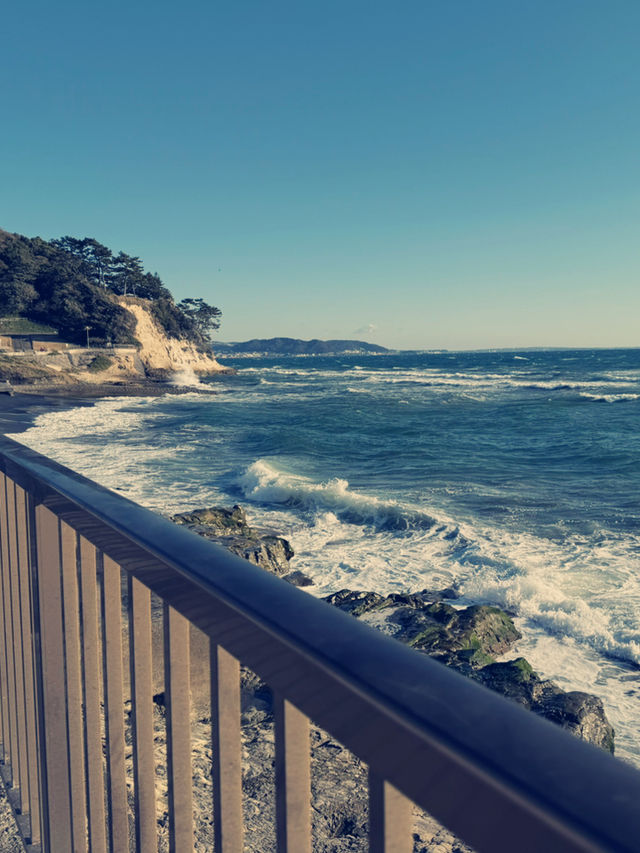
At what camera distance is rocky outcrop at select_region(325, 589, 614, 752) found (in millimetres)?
5203

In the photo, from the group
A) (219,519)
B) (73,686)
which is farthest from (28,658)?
(219,519)

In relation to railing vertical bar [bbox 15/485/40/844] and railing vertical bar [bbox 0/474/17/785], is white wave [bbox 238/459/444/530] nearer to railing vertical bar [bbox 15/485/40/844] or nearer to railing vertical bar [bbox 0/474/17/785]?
railing vertical bar [bbox 0/474/17/785]

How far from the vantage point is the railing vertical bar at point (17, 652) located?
207cm

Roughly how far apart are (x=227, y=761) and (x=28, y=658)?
1.39m

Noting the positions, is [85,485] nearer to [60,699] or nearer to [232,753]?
[60,699]

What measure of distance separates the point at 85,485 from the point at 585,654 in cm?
700

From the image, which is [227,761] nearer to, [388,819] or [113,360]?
[388,819]

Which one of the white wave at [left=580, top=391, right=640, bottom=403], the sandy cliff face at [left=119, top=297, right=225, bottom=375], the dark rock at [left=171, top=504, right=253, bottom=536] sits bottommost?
the dark rock at [left=171, top=504, right=253, bottom=536]

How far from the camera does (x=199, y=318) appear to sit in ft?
324

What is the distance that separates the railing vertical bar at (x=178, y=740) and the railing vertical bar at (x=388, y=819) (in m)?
0.53

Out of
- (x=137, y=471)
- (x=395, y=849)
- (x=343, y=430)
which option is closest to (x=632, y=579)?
(x=395, y=849)

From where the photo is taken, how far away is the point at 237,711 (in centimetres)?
93

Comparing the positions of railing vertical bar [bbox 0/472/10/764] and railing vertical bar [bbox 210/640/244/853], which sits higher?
railing vertical bar [bbox 210/640/244/853]

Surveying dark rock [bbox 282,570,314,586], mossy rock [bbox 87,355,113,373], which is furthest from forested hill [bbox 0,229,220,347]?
dark rock [bbox 282,570,314,586]
